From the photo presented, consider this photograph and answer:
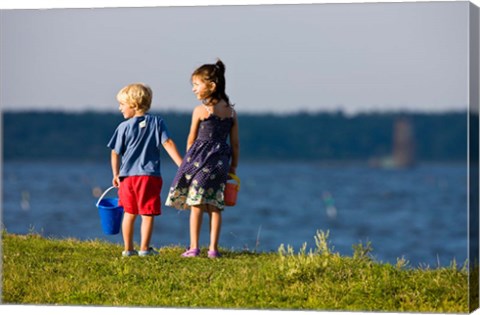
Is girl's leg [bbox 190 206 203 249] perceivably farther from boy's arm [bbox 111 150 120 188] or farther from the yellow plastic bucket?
boy's arm [bbox 111 150 120 188]

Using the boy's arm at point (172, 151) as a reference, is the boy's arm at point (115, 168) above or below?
below

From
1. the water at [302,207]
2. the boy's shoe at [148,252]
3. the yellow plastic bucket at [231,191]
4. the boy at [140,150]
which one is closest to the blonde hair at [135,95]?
the boy at [140,150]

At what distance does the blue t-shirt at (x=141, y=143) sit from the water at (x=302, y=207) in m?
26.0

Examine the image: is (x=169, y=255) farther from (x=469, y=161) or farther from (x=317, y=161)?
(x=317, y=161)

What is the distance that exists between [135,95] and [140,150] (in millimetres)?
427

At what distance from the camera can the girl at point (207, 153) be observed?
921 centimetres

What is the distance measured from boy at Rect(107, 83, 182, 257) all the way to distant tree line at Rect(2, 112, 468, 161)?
141cm

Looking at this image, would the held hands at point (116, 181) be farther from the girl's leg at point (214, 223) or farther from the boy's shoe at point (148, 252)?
the girl's leg at point (214, 223)

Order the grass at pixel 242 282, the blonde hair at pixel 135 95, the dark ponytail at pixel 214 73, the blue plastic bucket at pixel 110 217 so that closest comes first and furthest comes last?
the grass at pixel 242 282
the dark ponytail at pixel 214 73
the blonde hair at pixel 135 95
the blue plastic bucket at pixel 110 217

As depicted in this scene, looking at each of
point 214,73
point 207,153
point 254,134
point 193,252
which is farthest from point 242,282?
point 254,134

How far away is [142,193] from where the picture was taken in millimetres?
9289

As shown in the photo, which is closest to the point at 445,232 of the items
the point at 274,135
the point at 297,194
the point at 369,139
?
the point at 369,139

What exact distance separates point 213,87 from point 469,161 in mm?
2102

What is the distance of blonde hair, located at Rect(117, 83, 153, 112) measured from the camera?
9.26 m
